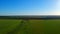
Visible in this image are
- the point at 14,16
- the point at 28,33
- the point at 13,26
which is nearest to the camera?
the point at 28,33

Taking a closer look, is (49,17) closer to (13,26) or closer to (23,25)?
(23,25)

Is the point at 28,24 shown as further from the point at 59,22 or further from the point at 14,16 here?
the point at 59,22

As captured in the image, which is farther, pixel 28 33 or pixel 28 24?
pixel 28 24

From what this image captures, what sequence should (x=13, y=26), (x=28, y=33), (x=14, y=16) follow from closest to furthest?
(x=28, y=33) < (x=13, y=26) < (x=14, y=16)

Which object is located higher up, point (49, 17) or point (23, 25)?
point (49, 17)

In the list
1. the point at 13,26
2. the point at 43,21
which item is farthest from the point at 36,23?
the point at 13,26

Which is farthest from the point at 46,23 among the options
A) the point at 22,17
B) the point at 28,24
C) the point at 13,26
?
the point at 13,26

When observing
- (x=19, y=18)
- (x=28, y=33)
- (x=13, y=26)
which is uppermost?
(x=19, y=18)
